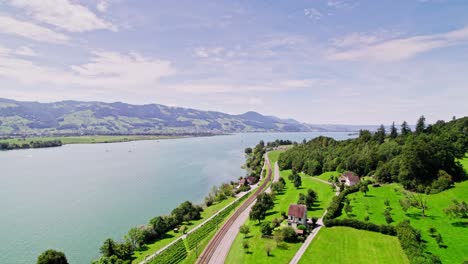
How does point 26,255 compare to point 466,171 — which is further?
point 466,171

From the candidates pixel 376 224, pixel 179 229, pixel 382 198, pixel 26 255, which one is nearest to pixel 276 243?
pixel 376 224

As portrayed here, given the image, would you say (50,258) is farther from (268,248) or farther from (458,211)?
(458,211)

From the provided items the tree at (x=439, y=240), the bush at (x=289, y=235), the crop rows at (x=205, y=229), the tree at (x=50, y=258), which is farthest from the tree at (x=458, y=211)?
the tree at (x=50, y=258)

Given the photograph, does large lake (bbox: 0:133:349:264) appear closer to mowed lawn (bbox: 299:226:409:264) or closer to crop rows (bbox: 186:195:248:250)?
crop rows (bbox: 186:195:248:250)

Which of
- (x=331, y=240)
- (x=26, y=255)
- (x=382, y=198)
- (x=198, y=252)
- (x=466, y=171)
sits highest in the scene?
(x=466, y=171)

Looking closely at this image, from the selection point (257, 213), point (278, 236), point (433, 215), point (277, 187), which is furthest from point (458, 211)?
point (277, 187)

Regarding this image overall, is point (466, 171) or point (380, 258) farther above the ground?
point (466, 171)

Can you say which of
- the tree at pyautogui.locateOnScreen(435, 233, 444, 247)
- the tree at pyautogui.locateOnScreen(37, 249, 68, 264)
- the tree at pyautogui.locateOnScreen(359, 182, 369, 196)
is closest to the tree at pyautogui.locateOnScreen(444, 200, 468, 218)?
the tree at pyautogui.locateOnScreen(435, 233, 444, 247)

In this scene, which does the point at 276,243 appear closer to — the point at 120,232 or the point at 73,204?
the point at 120,232
